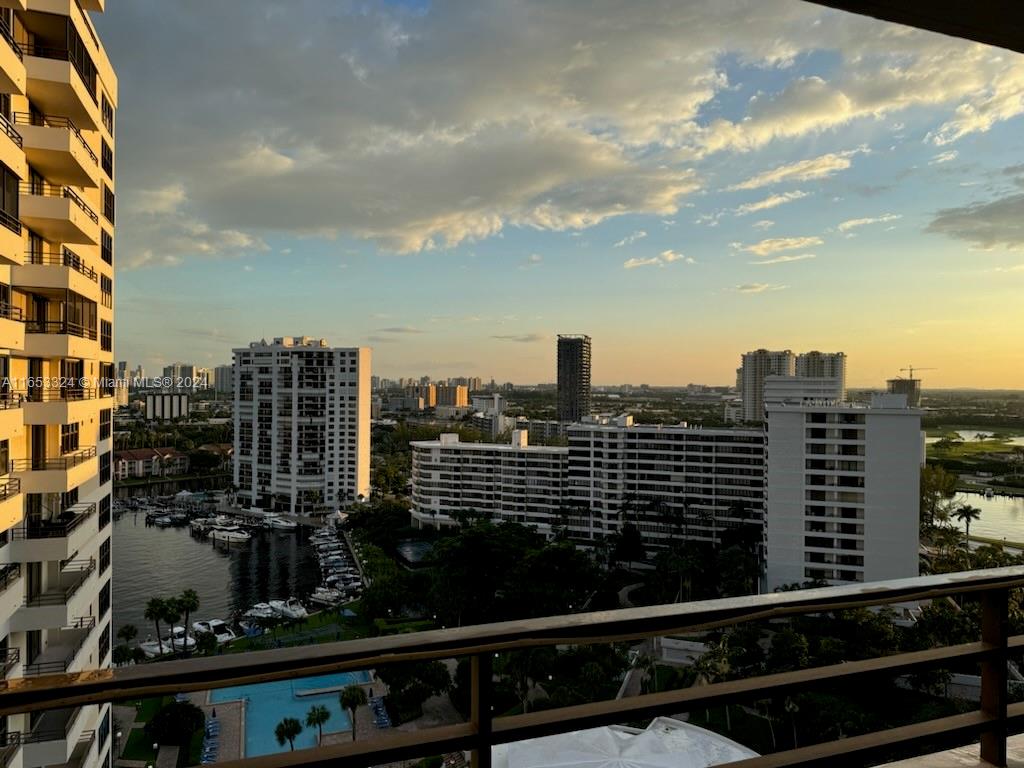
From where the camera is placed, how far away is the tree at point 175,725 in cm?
729

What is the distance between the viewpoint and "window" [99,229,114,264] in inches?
227

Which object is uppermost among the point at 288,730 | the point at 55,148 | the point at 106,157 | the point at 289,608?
the point at 106,157

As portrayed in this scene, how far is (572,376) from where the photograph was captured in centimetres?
4594

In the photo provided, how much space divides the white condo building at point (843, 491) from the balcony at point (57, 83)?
1197 centimetres

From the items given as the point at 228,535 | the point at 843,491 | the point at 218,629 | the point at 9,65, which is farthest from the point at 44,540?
the point at 228,535

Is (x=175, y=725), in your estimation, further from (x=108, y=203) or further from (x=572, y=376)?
(x=572, y=376)

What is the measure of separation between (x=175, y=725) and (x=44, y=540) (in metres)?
4.61

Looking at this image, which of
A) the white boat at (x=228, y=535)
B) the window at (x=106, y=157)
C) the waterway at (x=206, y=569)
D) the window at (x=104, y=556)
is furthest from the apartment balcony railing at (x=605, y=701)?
the white boat at (x=228, y=535)

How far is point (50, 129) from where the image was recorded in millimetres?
3824

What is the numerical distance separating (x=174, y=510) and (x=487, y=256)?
15.7 m

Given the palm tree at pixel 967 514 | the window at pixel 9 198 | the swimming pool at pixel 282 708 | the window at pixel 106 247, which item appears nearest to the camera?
the window at pixel 9 198

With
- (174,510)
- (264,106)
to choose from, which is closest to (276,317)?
(174,510)

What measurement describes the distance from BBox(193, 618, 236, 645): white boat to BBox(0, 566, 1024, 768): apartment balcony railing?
12577 mm

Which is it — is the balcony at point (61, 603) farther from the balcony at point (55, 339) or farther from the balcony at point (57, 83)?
the balcony at point (57, 83)
